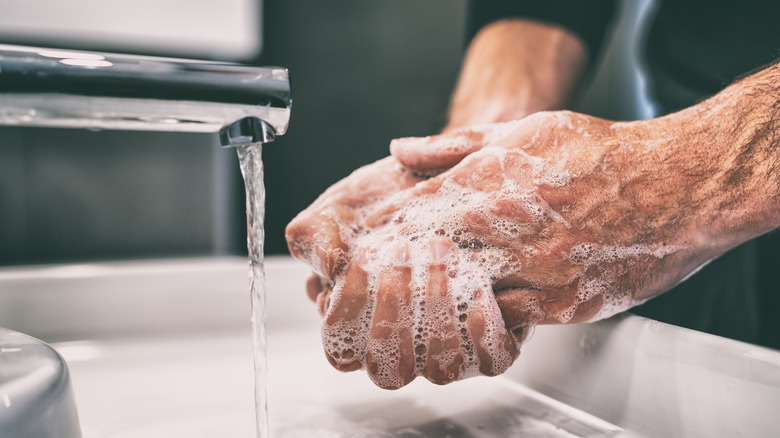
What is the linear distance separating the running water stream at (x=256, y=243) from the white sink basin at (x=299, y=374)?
0.03m

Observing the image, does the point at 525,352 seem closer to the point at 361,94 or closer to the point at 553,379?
the point at 553,379

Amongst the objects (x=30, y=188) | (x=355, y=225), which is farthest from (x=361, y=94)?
(x=355, y=225)

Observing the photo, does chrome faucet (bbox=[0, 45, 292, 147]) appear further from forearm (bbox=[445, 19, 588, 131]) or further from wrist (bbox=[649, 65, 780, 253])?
forearm (bbox=[445, 19, 588, 131])

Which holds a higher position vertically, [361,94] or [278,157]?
[361,94]

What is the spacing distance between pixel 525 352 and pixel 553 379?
0.04 meters

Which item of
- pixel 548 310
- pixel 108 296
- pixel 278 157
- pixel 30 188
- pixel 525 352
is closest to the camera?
pixel 548 310

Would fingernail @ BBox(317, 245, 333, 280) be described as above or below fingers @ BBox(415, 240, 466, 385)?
above

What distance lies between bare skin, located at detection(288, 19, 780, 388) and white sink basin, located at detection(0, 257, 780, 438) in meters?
0.07

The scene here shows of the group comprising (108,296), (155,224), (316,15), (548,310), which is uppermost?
(316,15)

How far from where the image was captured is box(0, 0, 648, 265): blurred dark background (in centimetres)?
120

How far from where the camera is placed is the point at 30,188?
119cm

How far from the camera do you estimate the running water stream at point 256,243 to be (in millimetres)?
396

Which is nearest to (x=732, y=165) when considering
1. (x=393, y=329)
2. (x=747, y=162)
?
(x=747, y=162)

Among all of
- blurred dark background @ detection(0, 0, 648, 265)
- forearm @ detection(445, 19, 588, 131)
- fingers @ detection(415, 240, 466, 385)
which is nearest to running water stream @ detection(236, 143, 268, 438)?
fingers @ detection(415, 240, 466, 385)
